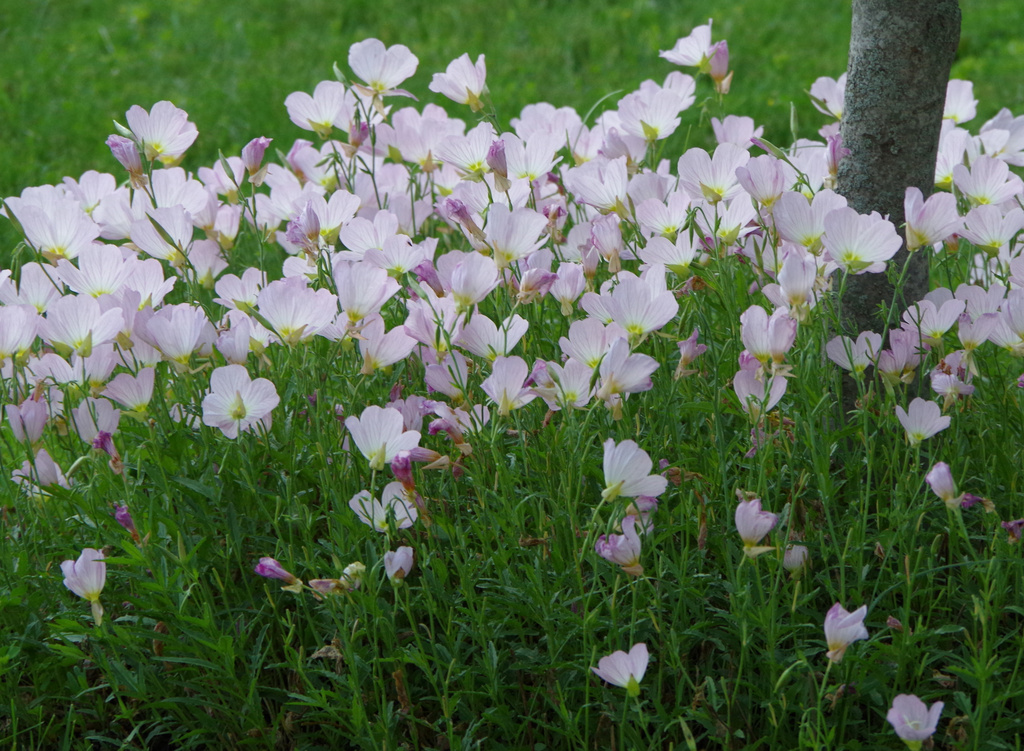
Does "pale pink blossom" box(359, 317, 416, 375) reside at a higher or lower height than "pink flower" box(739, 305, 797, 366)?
lower

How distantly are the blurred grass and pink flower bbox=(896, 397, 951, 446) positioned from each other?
3.04 metres

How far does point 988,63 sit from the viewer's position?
494 cm

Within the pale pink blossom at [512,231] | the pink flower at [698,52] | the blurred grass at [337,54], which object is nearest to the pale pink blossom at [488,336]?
the pale pink blossom at [512,231]

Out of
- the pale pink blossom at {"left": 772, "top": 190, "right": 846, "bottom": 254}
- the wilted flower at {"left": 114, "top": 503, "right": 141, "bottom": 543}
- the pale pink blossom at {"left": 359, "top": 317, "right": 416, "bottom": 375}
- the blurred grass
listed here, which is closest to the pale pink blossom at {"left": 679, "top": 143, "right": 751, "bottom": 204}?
the pale pink blossom at {"left": 772, "top": 190, "right": 846, "bottom": 254}

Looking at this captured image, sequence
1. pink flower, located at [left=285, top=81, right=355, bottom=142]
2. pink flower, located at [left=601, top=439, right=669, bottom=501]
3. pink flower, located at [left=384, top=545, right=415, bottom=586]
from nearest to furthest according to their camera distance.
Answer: pink flower, located at [left=601, top=439, right=669, bottom=501] → pink flower, located at [left=384, top=545, right=415, bottom=586] → pink flower, located at [left=285, top=81, right=355, bottom=142]

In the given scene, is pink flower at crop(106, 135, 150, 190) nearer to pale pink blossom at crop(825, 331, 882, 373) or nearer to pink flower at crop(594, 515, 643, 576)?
pink flower at crop(594, 515, 643, 576)

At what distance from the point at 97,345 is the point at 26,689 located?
21.5 inches

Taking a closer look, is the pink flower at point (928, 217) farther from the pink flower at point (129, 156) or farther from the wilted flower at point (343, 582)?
the pink flower at point (129, 156)

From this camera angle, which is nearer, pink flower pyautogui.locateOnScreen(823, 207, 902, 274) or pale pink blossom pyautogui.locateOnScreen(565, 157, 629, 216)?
pink flower pyautogui.locateOnScreen(823, 207, 902, 274)

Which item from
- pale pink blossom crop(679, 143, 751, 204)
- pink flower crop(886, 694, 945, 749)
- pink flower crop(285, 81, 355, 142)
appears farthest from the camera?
pink flower crop(285, 81, 355, 142)

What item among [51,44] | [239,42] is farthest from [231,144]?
[51,44]

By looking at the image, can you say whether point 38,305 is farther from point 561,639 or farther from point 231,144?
point 231,144

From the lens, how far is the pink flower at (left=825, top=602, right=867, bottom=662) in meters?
1.26

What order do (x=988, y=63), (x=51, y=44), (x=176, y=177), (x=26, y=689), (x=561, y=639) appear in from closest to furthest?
1. (x=561, y=639)
2. (x=26, y=689)
3. (x=176, y=177)
4. (x=988, y=63)
5. (x=51, y=44)
